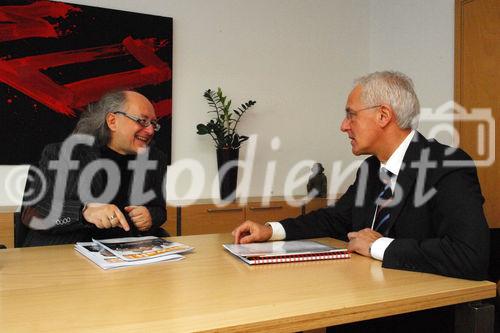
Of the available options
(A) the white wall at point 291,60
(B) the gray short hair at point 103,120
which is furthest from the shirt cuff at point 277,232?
(A) the white wall at point 291,60

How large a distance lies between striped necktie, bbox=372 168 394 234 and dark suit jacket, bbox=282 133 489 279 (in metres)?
0.03

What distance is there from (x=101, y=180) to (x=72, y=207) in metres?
0.39

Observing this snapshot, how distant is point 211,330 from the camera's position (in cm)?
91

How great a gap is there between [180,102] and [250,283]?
292cm

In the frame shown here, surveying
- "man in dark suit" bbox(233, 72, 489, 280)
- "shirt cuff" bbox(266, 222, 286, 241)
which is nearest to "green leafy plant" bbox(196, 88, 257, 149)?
"man in dark suit" bbox(233, 72, 489, 280)

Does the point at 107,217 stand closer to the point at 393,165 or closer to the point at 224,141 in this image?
the point at 393,165

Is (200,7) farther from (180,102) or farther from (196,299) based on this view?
(196,299)

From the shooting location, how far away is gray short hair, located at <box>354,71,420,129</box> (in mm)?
1890

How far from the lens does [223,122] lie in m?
3.97

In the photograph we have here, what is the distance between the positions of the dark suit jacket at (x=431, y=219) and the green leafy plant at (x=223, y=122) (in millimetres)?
1976

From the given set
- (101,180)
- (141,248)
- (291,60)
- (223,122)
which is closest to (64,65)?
(223,122)

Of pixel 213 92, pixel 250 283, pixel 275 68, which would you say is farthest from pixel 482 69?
pixel 250 283

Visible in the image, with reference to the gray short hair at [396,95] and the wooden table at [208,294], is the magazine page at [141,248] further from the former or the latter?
the gray short hair at [396,95]

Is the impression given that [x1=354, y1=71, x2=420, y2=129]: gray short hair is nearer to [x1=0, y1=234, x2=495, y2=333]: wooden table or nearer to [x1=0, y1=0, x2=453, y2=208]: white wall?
[x1=0, y1=234, x2=495, y2=333]: wooden table
